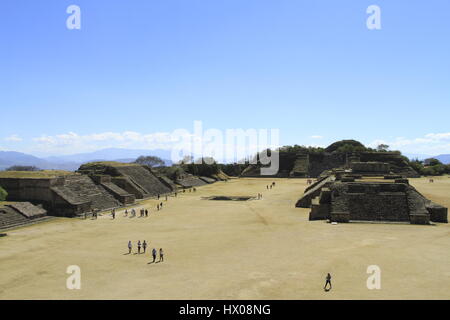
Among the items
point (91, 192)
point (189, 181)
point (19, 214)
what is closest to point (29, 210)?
point (19, 214)

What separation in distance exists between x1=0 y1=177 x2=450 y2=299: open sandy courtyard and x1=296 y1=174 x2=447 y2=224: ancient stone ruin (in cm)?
171

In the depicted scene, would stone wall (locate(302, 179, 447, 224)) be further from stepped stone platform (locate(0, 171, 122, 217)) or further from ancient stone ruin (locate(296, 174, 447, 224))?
stepped stone platform (locate(0, 171, 122, 217))

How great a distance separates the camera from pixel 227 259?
1953 cm

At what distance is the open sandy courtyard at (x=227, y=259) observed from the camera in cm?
1491

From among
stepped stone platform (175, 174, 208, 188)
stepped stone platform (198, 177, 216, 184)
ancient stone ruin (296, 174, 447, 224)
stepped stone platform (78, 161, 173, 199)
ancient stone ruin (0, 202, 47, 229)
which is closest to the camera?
ancient stone ruin (0, 202, 47, 229)

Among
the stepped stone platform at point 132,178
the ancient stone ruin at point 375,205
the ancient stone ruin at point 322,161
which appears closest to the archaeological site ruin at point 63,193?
the stepped stone platform at point 132,178

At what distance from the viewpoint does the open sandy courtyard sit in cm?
1491

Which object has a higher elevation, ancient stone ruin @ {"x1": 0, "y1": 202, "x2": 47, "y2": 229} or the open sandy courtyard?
ancient stone ruin @ {"x1": 0, "y1": 202, "x2": 47, "y2": 229}

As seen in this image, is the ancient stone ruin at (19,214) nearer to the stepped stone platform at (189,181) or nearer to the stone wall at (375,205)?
the stone wall at (375,205)

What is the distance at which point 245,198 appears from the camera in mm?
49312

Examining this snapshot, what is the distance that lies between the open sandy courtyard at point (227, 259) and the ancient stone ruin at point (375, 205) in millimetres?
1714

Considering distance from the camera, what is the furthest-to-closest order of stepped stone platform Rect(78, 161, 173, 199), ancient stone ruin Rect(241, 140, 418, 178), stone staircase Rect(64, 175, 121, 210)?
ancient stone ruin Rect(241, 140, 418, 178)
stepped stone platform Rect(78, 161, 173, 199)
stone staircase Rect(64, 175, 121, 210)

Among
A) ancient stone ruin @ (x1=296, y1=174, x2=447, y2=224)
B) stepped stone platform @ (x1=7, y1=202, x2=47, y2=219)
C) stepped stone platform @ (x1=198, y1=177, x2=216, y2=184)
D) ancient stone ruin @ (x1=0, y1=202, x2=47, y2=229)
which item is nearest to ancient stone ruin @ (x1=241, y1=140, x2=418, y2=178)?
stepped stone platform @ (x1=198, y1=177, x2=216, y2=184)
